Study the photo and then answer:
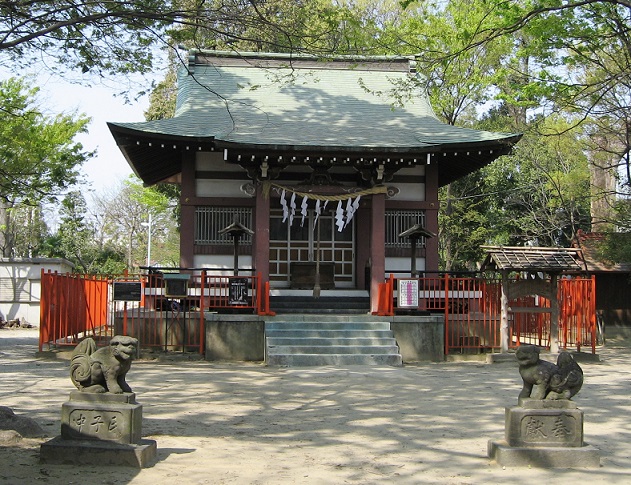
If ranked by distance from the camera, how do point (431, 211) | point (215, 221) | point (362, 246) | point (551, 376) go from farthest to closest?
point (362, 246) < point (431, 211) < point (215, 221) < point (551, 376)

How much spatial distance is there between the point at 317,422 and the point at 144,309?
8726 mm

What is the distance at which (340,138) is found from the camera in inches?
704

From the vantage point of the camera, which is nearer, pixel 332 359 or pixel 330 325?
pixel 332 359

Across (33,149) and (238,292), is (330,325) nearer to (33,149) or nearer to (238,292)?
(238,292)

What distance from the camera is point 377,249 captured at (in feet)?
58.1

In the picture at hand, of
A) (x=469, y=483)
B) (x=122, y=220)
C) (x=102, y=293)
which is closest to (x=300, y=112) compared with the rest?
(x=102, y=293)

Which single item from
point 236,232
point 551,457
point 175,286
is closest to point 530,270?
point 236,232

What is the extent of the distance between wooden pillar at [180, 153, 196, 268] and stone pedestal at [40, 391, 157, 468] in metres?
11.5

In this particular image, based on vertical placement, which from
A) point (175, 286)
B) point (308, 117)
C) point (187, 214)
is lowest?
point (175, 286)

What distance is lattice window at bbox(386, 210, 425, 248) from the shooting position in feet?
63.0

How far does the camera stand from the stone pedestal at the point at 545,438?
22.9ft

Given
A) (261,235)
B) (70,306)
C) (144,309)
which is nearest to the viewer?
(70,306)

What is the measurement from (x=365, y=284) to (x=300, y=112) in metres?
4.83

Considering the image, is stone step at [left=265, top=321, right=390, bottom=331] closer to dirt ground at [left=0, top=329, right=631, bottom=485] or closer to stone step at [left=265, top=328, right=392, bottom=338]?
stone step at [left=265, top=328, right=392, bottom=338]
